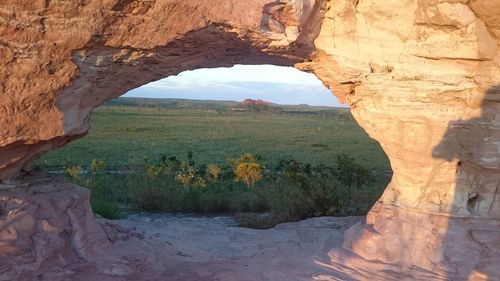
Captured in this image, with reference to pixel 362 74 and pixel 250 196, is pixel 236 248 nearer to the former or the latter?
pixel 362 74

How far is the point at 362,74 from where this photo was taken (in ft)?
20.0

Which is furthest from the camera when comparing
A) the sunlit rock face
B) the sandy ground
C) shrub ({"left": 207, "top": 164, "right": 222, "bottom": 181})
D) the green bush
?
shrub ({"left": 207, "top": 164, "right": 222, "bottom": 181})

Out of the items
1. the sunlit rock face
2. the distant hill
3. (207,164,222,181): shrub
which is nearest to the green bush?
(207,164,222,181): shrub

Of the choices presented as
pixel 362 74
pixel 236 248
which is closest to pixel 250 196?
pixel 236 248

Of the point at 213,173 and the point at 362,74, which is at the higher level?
the point at 362,74

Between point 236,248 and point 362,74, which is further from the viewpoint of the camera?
point 236,248

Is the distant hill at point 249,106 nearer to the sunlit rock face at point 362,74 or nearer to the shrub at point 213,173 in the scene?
the shrub at point 213,173

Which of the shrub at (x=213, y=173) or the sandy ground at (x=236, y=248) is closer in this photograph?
the sandy ground at (x=236, y=248)

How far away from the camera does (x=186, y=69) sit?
256 inches

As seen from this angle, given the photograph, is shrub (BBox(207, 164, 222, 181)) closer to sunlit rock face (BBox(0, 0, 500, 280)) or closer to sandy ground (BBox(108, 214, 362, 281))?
sandy ground (BBox(108, 214, 362, 281))

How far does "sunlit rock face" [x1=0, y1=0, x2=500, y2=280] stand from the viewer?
517cm

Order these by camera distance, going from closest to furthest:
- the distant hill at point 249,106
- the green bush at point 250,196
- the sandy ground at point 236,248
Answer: the sandy ground at point 236,248 → the green bush at point 250,196 → the distant hill at point 249,106

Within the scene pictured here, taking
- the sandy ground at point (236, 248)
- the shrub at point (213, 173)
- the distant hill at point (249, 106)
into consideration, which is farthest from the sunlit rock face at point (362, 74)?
the distant hill at point (249, 106)

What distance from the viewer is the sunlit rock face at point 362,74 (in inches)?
204
